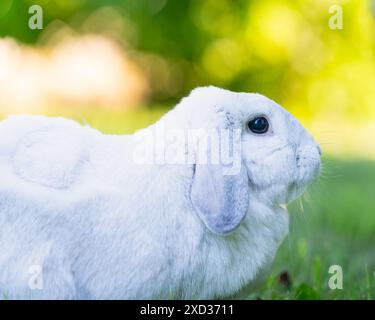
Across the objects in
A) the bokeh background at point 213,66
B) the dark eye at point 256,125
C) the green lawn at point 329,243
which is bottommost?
the green lawn at point 329,243

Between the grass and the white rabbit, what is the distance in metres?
0.27

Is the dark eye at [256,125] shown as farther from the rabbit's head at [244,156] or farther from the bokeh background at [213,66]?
the bokeh background at [213,66]

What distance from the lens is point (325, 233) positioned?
12.2 ft

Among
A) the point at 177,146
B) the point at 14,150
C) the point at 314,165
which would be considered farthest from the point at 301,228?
the point at 14,150

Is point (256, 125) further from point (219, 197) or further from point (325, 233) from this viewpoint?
point (325, 233)

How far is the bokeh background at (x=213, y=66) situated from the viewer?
4152mm

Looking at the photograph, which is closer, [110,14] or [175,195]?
[175,195]

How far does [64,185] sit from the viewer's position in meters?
2.08

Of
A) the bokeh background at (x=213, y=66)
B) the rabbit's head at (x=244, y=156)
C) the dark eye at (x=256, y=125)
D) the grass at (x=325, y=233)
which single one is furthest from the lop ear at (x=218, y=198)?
the bokeh background at (x=213, y=66)

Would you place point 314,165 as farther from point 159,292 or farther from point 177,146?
point 159,292

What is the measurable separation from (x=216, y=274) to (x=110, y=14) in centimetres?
312

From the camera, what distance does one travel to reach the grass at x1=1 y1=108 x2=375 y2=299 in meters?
2.65

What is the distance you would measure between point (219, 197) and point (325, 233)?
1769 mm

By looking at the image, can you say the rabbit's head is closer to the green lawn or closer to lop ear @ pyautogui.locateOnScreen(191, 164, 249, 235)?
lop ear @ pyautogui.locateOnScreen(191, 164, 249, 235)
